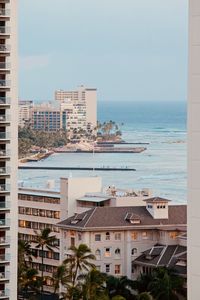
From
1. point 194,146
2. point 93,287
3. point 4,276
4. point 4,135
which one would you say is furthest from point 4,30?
point 194,146

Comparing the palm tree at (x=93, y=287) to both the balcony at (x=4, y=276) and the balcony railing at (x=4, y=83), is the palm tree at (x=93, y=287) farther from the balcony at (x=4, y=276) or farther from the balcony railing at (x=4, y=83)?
the balcony railing at (x=4, y=83)

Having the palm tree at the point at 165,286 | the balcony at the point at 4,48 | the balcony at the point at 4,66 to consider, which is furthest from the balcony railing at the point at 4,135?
the palm tree at the point at 165,286

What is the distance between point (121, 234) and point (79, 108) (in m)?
88.1

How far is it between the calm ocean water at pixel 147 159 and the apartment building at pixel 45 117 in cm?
696

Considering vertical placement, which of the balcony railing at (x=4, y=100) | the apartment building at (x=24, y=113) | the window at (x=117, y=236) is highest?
the apartment building at (x=24, y=113)

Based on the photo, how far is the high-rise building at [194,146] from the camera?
27.6 ft

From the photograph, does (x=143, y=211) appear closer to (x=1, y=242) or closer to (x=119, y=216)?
Result: (x=119, y=216)

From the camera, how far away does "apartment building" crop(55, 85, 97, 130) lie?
376 ft

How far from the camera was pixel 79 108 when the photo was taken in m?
118

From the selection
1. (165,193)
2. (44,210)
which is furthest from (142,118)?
(44,210)

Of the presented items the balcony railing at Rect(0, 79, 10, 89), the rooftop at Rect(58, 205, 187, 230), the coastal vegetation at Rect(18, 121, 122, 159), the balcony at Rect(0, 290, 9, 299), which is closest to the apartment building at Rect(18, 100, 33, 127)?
the coastal vegetation at Rect(18, 121, 122, 159)

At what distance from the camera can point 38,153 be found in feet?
312

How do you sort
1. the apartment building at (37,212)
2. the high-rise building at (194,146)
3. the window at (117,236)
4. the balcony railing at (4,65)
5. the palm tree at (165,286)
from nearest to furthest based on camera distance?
the high-rise building at (194,146), the balcony railing at (4,65), the palm tree at (165,286), the window at (117,236), the apartment building at (37,212)

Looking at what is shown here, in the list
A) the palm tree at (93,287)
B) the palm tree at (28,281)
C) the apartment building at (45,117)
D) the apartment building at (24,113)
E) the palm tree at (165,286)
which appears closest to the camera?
the palm tree at (93,287)
